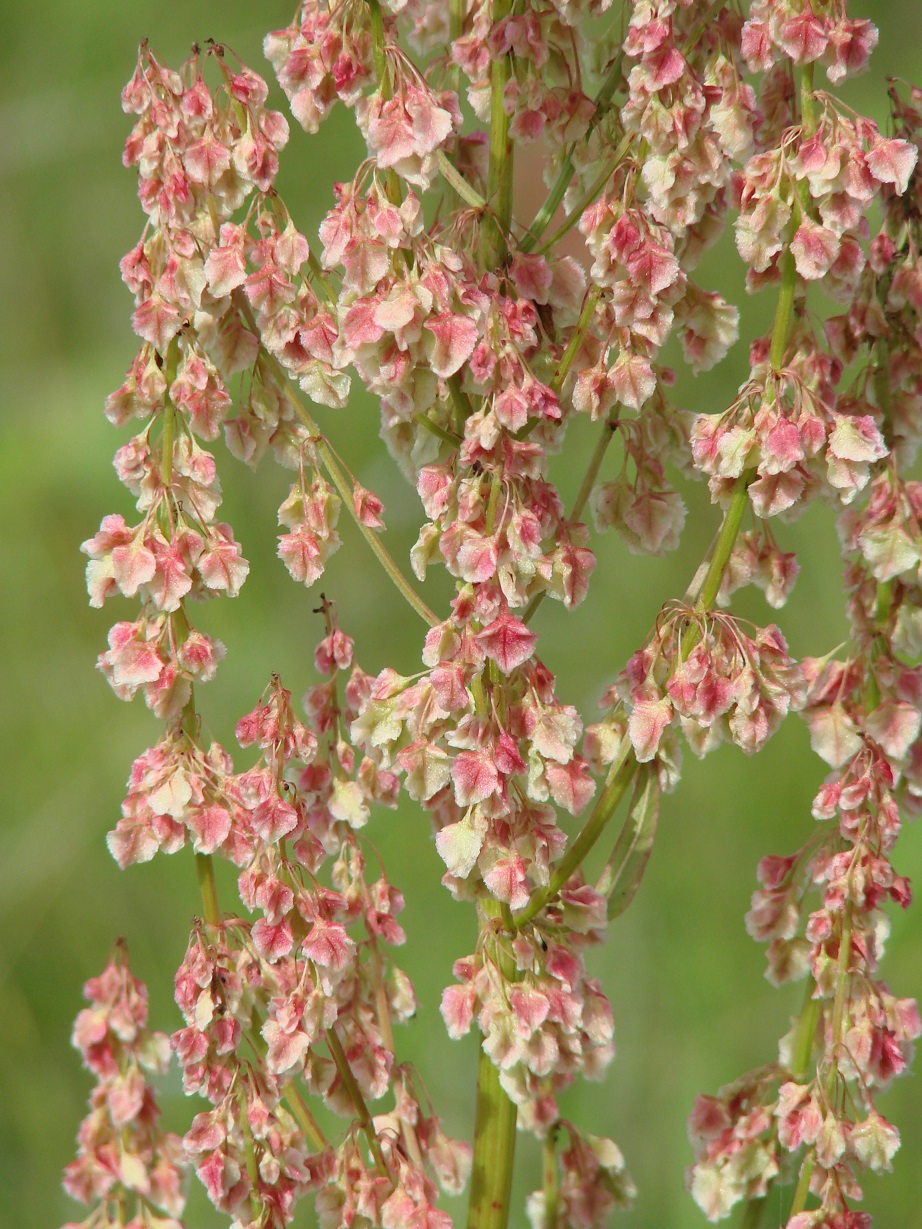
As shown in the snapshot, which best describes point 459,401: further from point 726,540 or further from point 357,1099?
point 357,1099

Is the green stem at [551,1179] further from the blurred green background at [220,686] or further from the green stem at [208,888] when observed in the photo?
the blurred green background at [220,686]

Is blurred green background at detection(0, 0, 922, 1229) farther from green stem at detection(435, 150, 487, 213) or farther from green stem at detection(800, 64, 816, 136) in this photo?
green stem at detection(800, 64, 816, 136)

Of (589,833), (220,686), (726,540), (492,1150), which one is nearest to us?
(726,540)

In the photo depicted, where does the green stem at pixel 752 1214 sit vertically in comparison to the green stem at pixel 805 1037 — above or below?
below

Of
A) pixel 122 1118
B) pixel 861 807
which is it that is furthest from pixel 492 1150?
pixel 861 807

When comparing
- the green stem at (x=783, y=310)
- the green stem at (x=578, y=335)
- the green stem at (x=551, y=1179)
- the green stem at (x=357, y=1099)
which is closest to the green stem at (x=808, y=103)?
the green stem at (x=783, y=310)
